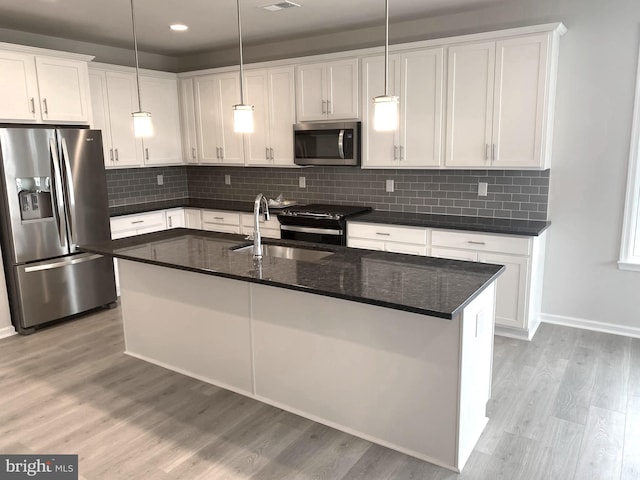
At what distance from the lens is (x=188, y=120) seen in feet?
19.6

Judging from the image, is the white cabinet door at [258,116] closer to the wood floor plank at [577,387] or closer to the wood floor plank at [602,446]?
the wood floor plank at [577,387]

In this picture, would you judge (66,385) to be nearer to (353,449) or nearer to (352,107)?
(353,449)

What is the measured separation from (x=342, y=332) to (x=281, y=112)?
3.19 meters

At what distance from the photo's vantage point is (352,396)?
2.70 metres

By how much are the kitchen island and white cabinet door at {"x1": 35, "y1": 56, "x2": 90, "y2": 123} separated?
1.76 metres

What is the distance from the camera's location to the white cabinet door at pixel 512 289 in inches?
154

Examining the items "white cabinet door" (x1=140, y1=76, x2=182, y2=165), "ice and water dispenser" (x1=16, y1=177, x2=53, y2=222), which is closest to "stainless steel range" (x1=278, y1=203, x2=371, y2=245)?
"white cabinet door" (x1=140, y1=76, x2=182, y2=165)

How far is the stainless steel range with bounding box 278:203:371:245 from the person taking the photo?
4.66 metres

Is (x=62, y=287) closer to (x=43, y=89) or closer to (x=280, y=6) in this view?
(x=43, y=89)

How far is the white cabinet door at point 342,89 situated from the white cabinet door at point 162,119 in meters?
2.17

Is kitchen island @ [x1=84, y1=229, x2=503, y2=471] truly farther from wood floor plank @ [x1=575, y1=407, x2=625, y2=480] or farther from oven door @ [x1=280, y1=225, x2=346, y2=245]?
oven door @ [x1=280, y1=225, x2=346, y2=245]

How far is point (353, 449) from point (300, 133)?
3312 millimetres

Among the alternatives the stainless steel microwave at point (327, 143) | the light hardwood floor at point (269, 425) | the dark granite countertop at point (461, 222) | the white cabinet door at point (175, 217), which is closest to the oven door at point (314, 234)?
the dark granite countertop at point (461, 222)

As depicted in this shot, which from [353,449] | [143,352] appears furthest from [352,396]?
[143,352]
